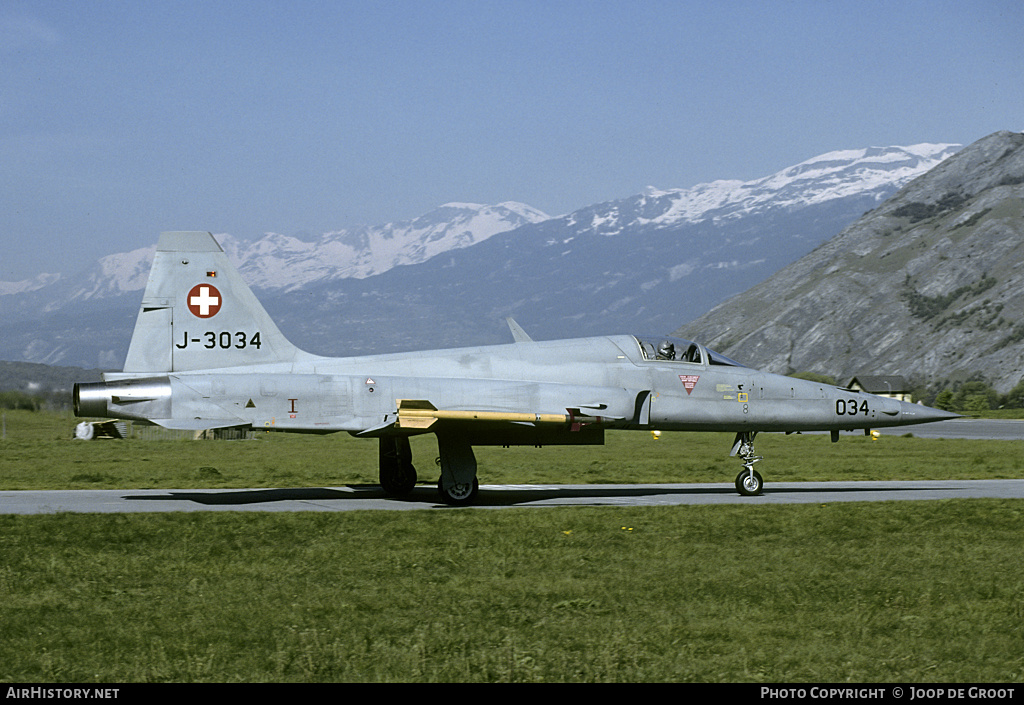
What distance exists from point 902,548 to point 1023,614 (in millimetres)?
3900

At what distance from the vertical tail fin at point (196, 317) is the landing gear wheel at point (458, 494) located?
388 cm

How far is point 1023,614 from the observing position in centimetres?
950

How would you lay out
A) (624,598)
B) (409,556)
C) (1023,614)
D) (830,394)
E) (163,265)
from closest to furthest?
(1023,614)
(624,598)
(409,556)
(163,265)
(830,394)

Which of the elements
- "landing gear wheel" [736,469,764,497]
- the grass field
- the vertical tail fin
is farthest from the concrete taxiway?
the vertical tail fin

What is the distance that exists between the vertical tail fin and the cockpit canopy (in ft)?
22.7

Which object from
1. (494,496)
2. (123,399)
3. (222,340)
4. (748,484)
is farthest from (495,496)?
(123,399)

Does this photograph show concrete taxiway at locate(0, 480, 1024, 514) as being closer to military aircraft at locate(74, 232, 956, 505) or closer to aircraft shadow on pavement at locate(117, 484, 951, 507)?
aircraft shadow on pavement at locate(117, 484, 951, 507)

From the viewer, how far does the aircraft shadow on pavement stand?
19.9 meters

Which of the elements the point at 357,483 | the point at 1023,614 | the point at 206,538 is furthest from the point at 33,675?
the point at 357,483

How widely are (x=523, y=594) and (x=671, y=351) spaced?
1187 cm

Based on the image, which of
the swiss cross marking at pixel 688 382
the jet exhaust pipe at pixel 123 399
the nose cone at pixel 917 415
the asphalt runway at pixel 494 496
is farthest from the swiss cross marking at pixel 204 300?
the nose cone at pixel 917 415

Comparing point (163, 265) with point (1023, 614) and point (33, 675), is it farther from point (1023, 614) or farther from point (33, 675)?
point (1023, 614)

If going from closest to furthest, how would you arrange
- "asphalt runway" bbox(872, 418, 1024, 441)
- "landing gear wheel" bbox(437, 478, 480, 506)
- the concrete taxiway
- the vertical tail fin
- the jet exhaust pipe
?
the jet exhaust pipe
the concrete taxiway
the vertical tail fin
"landing gear wheel" bbox(437, 478, 480, 506)
"asphalt runway" bbox(872, 418, 1024, 441)

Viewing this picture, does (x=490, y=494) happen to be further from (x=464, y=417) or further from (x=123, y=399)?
(x=123, y=399)
